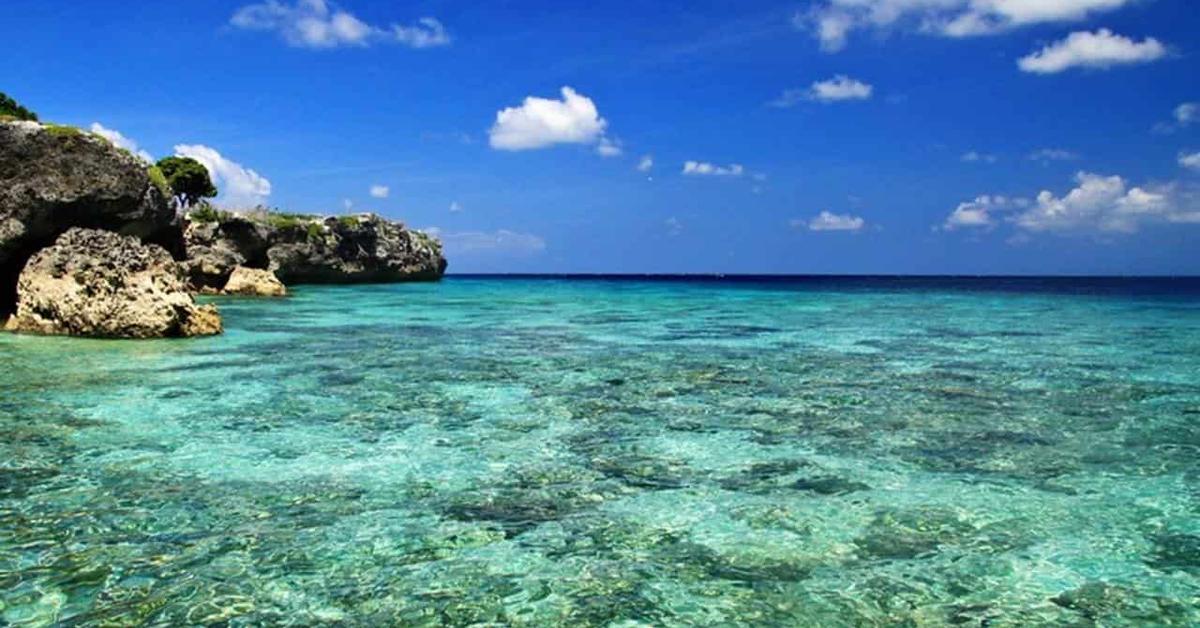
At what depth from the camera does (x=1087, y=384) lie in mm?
15133

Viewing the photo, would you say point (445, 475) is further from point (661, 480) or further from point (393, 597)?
point (393, 597)

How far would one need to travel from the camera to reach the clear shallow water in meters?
5.33

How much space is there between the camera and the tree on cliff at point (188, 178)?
64.7m

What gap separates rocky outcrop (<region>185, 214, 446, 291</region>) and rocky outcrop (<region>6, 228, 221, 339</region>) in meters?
26.2

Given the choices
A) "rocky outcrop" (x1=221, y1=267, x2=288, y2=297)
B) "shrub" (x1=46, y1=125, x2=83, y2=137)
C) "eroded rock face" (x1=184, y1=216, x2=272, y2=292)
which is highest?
"shrub" (x1=46, y1=125, x2=83, y2=137)

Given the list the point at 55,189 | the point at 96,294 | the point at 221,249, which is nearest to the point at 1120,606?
the point at 96,294

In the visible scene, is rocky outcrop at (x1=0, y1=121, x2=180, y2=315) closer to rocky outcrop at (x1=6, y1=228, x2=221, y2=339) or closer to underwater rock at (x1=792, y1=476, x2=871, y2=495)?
rocky outcrop at (x1=6, y1=228, x2=221, y2=339)

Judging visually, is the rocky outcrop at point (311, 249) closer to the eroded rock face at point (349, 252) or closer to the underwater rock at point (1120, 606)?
the eroded rock face at point (349, 252)

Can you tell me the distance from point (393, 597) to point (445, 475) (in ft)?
10.1

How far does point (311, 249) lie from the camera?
241ft

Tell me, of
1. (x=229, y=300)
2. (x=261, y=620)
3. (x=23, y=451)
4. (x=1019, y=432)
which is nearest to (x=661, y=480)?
(x=261, y=620)

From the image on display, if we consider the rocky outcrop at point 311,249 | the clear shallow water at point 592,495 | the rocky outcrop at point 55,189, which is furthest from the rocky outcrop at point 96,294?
the rocky outcrop at point 311,249

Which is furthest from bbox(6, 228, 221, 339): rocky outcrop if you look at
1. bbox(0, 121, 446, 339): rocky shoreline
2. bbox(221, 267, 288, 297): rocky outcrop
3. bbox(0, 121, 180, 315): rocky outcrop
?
bbox(221, 267, 288, 297): rocky outcrop

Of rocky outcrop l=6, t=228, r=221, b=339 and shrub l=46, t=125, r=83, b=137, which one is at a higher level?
shrub l=46, t=125, r=83, b=137
